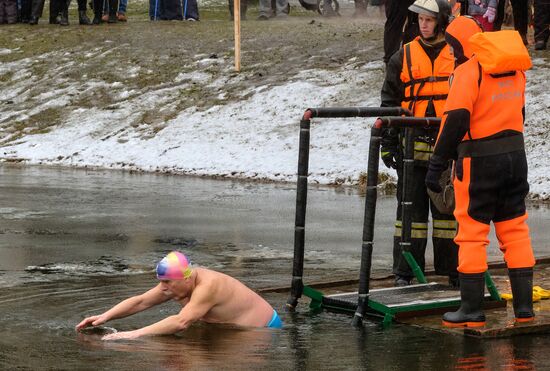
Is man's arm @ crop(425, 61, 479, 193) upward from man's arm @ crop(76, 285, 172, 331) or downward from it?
upward

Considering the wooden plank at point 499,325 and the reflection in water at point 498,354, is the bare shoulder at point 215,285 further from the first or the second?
the reflection in water at point 498,354

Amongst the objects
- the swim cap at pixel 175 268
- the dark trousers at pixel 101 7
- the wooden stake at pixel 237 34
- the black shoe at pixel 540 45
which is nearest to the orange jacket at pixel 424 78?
the swim cap at pixel 175 268

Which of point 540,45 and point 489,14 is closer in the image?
point 489,14

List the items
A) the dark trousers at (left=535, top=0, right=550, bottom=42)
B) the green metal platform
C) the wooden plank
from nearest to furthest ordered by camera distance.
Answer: the wooden plank < the green metal platform < the dark trousers at (left=535, top=0, right=550, bottom=42)

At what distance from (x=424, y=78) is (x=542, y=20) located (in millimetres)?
14201

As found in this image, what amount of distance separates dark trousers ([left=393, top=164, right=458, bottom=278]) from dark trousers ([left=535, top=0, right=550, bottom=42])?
13.7 meters

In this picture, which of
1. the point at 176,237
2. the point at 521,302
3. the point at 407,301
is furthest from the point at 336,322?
the point at 176,237

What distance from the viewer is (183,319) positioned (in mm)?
8445

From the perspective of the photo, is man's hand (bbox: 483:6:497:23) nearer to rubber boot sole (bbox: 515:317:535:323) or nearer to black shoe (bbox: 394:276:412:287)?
black shoe (bbox: 394:276:412:287)

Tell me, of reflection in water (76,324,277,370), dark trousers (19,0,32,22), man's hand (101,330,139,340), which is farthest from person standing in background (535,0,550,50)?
man's hand (101,330,139,340)

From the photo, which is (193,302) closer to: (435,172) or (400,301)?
(400,301)

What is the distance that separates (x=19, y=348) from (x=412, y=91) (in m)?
3.88

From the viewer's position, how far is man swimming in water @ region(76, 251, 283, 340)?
Answer: 846 cm

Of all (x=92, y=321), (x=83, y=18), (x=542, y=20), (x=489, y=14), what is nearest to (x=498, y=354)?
(x=92, y=321)
